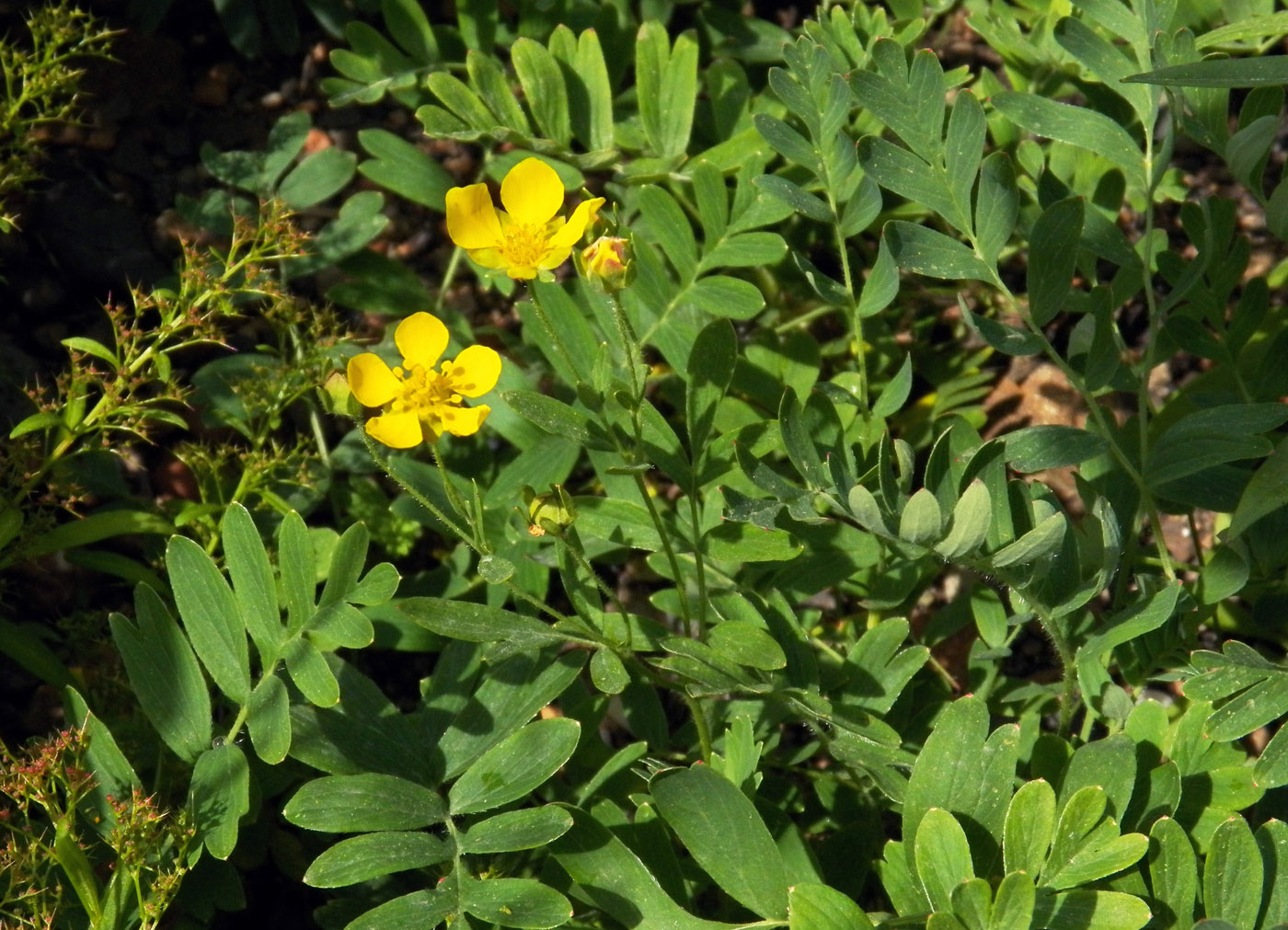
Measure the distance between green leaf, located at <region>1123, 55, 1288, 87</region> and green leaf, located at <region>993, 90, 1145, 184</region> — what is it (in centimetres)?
47

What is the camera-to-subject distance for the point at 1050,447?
1.84 meters

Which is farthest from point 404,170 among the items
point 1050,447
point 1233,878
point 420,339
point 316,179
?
point 1233,878

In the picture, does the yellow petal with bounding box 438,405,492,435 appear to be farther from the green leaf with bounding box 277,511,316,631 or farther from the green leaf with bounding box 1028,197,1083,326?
the green leaf with bounding box 1028,197,1083,326

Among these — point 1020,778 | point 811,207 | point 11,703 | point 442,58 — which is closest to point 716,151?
point 811,207

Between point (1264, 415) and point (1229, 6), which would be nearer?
point (1264, 415)

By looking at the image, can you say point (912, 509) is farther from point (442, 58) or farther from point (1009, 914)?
point (442, 58)

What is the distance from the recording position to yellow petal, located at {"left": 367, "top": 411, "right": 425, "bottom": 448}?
1.74 metres

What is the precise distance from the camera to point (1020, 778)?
1979 mm

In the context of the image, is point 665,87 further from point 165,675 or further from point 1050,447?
point 165,675

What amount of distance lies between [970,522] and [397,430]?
799mm

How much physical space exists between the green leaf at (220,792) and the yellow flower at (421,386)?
1.65 ft

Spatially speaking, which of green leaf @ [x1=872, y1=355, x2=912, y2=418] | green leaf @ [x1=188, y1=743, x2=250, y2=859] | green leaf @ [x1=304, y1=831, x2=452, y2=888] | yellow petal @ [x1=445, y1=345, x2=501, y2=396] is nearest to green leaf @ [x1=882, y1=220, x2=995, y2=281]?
green leaf @ [x1=872, y1=355, x2=912, y2=418]

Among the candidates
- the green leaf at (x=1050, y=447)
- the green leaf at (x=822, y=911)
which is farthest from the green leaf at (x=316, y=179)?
the green leaf at (x=822, y=911)

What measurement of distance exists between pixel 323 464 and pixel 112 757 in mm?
772
